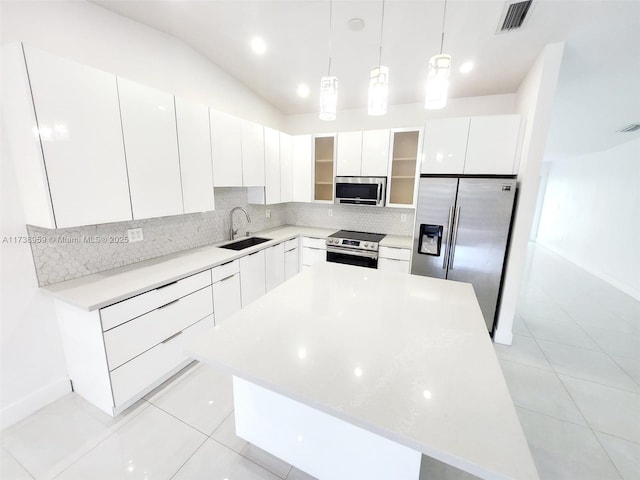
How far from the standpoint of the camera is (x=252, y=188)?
3547 mm

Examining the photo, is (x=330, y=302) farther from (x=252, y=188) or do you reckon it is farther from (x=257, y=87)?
(x=257, y=87)

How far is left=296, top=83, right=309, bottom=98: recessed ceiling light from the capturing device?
323cm

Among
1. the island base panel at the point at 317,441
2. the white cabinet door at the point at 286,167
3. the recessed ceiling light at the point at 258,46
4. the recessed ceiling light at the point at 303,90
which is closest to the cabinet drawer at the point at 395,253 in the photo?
the white cabinet door at the point at 286,167

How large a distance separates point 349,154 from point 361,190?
54 centimetres

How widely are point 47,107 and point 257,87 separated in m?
2.39

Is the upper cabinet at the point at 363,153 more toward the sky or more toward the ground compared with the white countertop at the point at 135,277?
more toward the sky

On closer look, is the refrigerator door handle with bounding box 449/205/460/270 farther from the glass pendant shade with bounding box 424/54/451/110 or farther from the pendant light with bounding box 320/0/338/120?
the pendant light with bounding box 320/0/338/120

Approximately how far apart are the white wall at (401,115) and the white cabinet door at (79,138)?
2.89 m

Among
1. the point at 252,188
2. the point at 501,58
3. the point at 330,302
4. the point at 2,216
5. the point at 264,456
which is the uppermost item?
the point at 501,58

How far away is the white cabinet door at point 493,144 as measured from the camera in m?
2.62

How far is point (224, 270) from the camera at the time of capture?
2.54m

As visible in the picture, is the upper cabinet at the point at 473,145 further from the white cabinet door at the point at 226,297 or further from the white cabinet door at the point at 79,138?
the white cabinet door at the point at 79,138

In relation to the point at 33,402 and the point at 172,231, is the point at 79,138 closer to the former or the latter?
the point at 172,231

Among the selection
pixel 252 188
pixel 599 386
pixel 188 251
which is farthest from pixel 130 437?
pixel 599 386
